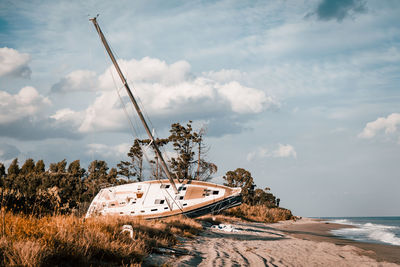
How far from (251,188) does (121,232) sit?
4827 centimetres

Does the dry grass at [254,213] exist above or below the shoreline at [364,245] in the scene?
above

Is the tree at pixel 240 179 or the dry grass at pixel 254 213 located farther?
the tree at pixel 240 179

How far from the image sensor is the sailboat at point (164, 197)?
21.5 m

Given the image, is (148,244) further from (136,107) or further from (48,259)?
(136,107)

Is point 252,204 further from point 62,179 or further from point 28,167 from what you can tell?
point 28,167

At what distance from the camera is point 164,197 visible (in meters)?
22.8

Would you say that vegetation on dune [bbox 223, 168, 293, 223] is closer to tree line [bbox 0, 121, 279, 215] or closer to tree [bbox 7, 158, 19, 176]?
tree line [bbox 0, 121, 279, 215]

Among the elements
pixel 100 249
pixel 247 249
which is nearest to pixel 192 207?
pixel 247 249

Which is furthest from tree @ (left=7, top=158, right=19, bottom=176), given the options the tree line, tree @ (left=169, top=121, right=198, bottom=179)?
tree @ (left=169, top=121, right=198, bottom=179)

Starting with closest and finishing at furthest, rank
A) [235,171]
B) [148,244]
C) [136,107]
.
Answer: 1. [148,244]
2. [136,107]
3. [235,171]

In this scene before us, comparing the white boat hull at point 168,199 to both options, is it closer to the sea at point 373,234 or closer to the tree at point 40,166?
the sea at point 373,234

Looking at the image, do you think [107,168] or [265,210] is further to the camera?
[107,168]

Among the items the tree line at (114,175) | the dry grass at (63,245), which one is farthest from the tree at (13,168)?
the dry grass at (63,245)

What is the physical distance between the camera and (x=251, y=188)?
5488 centimetres
